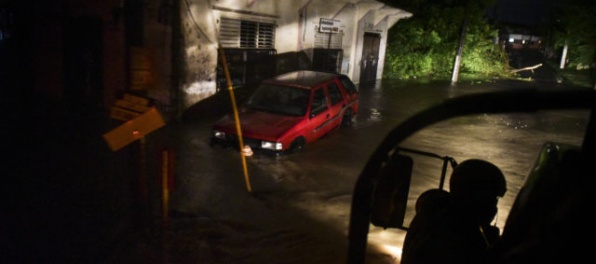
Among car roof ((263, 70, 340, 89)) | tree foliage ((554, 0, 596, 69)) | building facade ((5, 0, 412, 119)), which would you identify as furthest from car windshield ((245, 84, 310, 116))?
tree foliage ((554, 0, 596, 69))

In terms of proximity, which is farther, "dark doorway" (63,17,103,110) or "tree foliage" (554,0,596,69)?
"tree foliage" (554,0,596,69)

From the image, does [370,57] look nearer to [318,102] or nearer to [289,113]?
[318,102]

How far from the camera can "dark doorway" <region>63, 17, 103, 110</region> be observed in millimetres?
11180

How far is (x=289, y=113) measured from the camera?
913 cm

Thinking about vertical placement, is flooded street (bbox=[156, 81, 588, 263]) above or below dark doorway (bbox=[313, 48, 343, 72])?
below

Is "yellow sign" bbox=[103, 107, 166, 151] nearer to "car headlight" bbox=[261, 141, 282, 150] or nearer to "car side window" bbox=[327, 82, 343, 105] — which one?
"car headlight" bbox=[261, 141, 282, 150]

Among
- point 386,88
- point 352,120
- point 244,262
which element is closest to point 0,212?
point 244,262

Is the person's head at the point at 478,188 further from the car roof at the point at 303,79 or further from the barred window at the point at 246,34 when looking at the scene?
the barred window at the point at 246,34

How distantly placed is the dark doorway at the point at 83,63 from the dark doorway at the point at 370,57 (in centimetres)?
1276

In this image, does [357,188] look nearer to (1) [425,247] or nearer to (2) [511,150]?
(1) [425,247]

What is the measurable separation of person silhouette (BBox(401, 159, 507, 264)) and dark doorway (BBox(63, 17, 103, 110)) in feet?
34.5

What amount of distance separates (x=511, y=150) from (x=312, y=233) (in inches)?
270

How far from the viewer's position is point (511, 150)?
416 inches

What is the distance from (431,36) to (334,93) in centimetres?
1880
